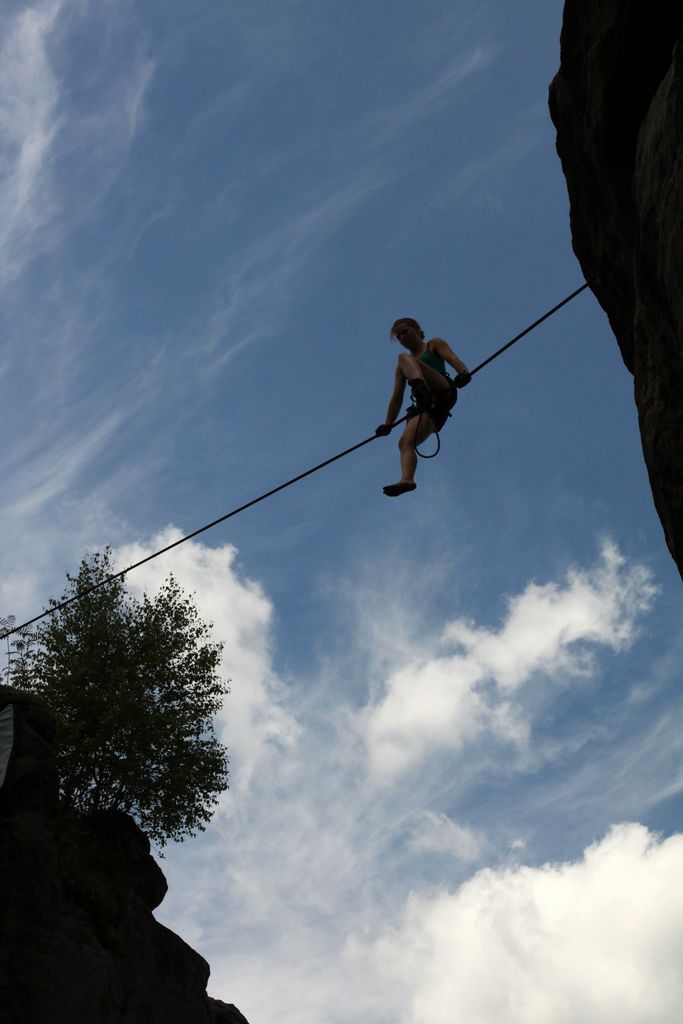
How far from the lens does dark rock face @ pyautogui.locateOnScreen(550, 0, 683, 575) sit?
5.54m

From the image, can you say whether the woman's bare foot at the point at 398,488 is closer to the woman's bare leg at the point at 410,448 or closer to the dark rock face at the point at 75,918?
the woman's bare leg at the point at 410,448

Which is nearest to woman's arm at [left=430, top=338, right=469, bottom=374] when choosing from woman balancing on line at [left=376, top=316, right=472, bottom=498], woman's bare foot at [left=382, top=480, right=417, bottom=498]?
woman balancing on line at [left=376, top=316, right=472, bottom=498]

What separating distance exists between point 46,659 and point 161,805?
21.2 feet

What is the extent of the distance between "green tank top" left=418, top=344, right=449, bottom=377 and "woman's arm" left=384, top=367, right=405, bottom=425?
348mm

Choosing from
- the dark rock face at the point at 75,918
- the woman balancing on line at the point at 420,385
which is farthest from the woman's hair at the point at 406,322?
the dark rock face at the point at 75,918

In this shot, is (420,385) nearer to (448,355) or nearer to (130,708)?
(448,355)

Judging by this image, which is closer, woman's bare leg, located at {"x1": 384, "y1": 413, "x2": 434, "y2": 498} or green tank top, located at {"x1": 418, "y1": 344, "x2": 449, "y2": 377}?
woman's bare leg, located at {"x1": 384, "y1": 413, "x2": 434, "y2": 498}

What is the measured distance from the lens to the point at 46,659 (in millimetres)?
30469

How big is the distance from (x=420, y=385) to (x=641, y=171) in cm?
484

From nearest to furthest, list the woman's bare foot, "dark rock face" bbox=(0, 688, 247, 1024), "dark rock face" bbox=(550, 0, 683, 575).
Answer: "dark rock face" bbox=(550, 0, 683, 575), the woman's bare foot, "dark rock face" bbox=(0, 688, 247, 1024)

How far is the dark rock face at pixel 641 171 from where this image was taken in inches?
218

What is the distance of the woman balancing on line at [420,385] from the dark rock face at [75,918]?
1672cm

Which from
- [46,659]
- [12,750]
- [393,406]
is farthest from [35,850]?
[393,406]

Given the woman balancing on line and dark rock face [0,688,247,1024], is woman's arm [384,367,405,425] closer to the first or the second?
the woman balancing on line
